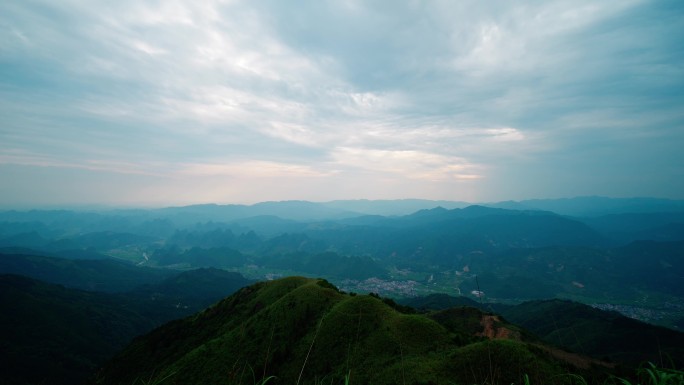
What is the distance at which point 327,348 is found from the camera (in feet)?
128

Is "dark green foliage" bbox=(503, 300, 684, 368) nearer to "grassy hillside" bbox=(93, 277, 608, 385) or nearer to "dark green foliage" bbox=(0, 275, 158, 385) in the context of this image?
"grassy hillside" bbox=(93, 277, 608, 385)

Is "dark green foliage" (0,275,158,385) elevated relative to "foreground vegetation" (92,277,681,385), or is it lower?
lower

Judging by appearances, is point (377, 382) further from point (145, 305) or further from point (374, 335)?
point (145, 305)

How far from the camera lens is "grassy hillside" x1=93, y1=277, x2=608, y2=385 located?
27.0 meters

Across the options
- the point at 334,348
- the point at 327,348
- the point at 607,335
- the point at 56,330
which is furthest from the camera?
the point at 56,330

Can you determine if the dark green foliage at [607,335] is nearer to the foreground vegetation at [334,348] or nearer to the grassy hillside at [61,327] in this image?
the foreground vegetation at [334,348]

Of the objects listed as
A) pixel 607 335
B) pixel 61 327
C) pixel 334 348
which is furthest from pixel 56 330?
pixel 607 335

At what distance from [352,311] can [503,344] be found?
20.3 meters

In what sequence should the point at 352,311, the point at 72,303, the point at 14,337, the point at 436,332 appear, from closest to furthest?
1. the point at 436,332
2. the point at 352,311
3. the point at 14,337
4. the point at 72,303

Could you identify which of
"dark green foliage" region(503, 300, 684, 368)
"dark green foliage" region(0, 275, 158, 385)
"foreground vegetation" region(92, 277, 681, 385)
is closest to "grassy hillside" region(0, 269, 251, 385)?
"dark green foliage" region(0, 275, 158, 385)

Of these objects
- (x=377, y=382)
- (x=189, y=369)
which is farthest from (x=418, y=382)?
(x=189, y=369)

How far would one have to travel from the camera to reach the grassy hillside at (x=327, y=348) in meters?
27.0

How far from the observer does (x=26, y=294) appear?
479ft

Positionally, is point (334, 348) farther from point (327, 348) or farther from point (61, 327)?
point (61, 327)
